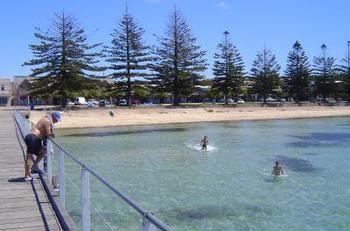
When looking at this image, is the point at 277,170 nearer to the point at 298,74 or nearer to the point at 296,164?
the point at 296,164

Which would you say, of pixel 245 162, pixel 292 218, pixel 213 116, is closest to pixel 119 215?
pixel 292 218

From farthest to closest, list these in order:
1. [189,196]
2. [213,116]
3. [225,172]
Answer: [213,116]
[225,172]
[189,196]

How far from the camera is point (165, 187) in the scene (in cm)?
1698

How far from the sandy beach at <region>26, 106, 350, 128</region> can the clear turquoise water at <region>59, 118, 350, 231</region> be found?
16.9 meters

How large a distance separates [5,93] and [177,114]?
5697cm

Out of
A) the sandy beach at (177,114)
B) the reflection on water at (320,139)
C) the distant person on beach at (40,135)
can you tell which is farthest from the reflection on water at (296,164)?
the sandy beach at (177,114)

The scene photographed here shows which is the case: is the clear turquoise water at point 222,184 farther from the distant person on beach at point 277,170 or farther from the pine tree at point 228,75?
the pine tree at point 228,75

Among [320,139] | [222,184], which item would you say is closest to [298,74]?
[320,139]

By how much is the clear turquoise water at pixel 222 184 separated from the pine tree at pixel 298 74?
5241cm

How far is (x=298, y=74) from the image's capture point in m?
86.1

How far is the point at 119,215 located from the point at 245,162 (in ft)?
39.3

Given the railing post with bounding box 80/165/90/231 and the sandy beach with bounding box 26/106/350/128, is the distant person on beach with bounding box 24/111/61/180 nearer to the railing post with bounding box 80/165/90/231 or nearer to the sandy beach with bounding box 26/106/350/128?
the railing post with bounding box 80/165/90/231

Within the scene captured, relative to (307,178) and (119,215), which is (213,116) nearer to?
(307,178)

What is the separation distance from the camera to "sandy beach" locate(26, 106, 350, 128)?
51.5m
